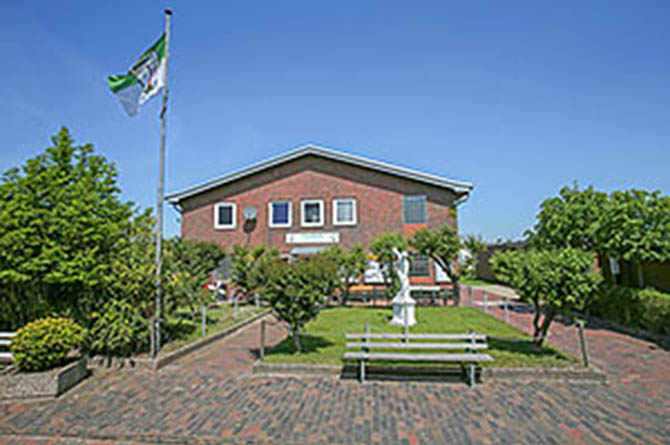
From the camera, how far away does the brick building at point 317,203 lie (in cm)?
2262

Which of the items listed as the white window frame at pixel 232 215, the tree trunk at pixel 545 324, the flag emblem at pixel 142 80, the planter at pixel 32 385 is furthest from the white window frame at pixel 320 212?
the planter at pixel 32 385

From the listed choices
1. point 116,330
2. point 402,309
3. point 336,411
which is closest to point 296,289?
point 336,411

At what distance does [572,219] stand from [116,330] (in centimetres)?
1497

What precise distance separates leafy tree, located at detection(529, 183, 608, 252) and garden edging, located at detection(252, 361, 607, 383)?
7.04 metres

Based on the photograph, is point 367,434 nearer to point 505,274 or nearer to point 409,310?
point 505,274

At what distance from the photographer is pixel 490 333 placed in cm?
1097

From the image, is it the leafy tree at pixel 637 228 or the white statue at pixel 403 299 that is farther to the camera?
Answer: the white statue at pixel 403 299

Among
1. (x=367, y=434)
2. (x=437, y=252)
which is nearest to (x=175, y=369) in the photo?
(x=367, y=434)

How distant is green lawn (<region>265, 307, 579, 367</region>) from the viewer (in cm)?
790

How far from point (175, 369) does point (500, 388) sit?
6.34m

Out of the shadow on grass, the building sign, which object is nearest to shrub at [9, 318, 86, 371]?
the shadow on grass

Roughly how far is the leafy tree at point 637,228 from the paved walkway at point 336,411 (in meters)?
4.48

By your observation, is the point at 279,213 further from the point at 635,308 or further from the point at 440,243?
the point at 635,308

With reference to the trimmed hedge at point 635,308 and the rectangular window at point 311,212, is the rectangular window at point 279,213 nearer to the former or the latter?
the rectangular window at point 311,212
